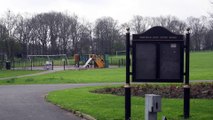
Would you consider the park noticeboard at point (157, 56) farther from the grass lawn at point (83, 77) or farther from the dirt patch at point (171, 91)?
the grass lawn at point (83, 77)

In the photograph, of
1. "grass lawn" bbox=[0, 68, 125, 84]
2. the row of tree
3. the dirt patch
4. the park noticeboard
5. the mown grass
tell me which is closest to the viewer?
the park noticeboard

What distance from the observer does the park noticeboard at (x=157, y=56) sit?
10852 mm

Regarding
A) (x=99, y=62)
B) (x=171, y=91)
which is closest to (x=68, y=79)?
(x=171, y=91)

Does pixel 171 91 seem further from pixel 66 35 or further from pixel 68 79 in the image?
pixel 66 35

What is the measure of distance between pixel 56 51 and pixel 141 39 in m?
105

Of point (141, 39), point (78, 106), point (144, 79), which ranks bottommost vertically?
point (78, 106)

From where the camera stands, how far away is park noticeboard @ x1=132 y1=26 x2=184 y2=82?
10852mm

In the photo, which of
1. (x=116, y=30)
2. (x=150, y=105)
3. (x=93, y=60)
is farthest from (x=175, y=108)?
(x=116, y=30)

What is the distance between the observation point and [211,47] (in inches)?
5295

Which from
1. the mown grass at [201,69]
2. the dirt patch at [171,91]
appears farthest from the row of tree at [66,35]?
the dirt patch at [171,91]

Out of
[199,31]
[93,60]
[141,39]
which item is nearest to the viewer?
[141,39]

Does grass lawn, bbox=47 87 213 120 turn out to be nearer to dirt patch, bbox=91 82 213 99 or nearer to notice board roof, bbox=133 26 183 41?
dirt patch, bbox=91 82 213 99

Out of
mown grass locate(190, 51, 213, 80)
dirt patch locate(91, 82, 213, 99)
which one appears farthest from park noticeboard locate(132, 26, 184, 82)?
mown grass locate(190, 51, 213, 80)

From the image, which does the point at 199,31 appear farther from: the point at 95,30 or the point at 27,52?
the point at 27,52
